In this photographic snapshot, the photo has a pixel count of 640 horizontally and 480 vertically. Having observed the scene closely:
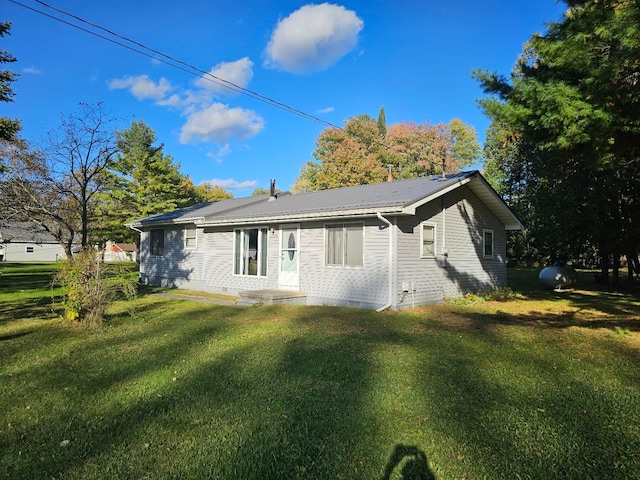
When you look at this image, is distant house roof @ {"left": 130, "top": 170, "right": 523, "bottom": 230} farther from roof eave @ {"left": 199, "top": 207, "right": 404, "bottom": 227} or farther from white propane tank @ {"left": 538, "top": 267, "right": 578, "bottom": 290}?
white propane tank @ {"left": 538, "top": 267, "right": 578, "bottom": 290}

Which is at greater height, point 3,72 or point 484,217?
point 3,72

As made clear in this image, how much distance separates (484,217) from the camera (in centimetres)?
1391

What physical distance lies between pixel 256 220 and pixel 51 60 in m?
8.33

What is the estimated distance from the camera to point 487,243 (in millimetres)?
14094

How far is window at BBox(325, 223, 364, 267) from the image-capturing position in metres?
10.8

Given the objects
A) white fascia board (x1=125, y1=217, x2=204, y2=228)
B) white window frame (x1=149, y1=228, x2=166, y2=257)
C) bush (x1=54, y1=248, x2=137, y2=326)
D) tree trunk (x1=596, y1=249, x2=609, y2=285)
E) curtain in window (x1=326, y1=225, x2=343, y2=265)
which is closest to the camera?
bush (x1=54, y1=248, x2=137, y2=326)

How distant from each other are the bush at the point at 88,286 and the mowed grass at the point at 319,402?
0.41 meters

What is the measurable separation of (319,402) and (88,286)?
5837 millimetres

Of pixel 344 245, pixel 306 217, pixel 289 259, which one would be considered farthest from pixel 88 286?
pixel 344 245

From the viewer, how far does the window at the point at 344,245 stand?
427 inches

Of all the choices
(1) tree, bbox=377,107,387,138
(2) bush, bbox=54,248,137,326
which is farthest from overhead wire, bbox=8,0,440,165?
(1) tree, bbox=377,107,387,138

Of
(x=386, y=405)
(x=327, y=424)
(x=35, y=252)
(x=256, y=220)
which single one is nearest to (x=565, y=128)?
(x=386, y=405)

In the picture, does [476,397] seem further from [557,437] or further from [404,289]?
[404,289]

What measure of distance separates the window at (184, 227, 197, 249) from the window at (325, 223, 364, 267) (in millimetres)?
6848
